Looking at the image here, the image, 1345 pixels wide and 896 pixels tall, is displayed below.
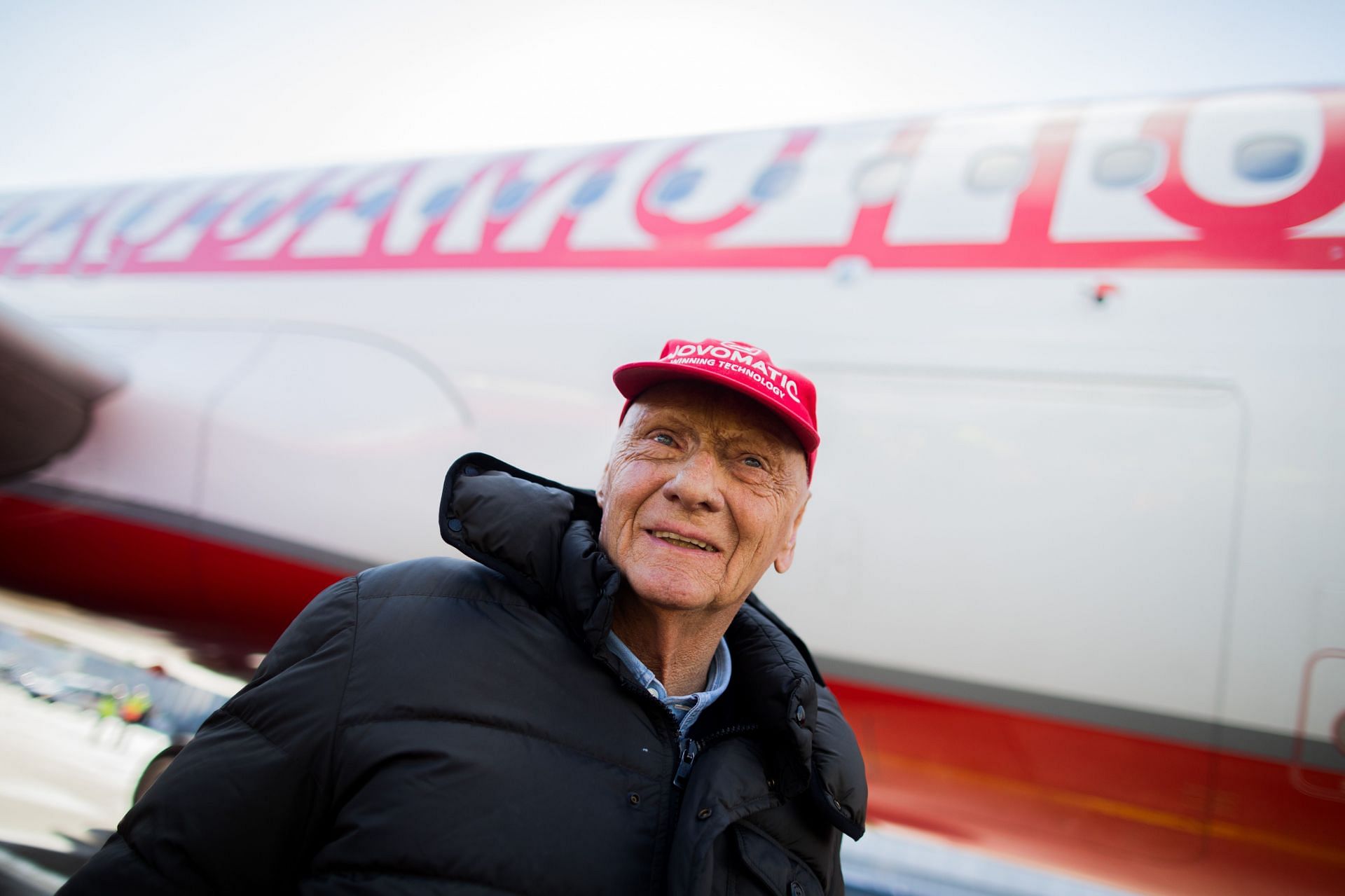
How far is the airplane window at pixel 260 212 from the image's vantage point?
14.3 ft

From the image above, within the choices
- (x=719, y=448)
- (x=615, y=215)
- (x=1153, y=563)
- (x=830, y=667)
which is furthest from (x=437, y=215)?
(x=1153, y=563)

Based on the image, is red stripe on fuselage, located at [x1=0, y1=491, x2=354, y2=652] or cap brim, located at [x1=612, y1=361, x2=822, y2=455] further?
red stripe on fuselage, located at [x1=0, y1=491, x2=354, y2=652]

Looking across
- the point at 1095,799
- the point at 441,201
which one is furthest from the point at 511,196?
the point at 1095,799

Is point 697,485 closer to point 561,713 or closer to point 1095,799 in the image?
point 561,713

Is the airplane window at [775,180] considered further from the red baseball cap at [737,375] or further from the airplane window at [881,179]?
the red baseball cap at [737,375]

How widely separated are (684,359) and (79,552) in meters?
3.61

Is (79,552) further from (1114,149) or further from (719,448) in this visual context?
(1114,149)

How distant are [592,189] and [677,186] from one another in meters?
0.40

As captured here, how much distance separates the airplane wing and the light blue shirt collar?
3603 millimetres

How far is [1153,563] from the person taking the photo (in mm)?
2453

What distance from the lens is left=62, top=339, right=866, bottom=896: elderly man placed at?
3.69 ft

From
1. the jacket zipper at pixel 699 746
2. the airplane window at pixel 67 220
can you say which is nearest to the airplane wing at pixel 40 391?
the airplane window at pixel 67 220

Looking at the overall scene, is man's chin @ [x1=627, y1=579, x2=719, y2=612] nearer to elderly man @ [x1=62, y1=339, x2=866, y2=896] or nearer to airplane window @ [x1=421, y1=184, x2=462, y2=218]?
elderly man @ [x1=62, y1=339, x2=866, y2=896]

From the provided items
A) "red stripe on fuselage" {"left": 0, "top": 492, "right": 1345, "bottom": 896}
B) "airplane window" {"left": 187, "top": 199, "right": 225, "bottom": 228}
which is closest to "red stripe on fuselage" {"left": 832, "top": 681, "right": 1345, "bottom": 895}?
"red stripe on fuselage" {"left": 0, "top": 492, "right": 1345, "bottom": 896}
